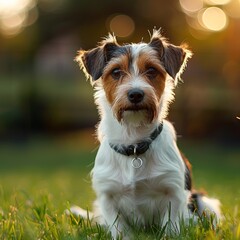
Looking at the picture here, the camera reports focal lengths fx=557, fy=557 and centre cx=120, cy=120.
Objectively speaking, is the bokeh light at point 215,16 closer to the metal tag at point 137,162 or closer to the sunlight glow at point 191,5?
the sunlight glow at point 191,5

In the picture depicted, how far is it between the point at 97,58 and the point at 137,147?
1.05m

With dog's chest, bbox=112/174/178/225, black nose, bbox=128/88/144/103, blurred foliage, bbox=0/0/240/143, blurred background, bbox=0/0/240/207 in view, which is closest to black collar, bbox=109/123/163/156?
dog's chest, bbox=112/174/178/225

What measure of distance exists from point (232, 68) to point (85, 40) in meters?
6.44

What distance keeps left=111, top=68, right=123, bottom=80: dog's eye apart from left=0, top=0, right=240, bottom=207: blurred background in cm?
1304

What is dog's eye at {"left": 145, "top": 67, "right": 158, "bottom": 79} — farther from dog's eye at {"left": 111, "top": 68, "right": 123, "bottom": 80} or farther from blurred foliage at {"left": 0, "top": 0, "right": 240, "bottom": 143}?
blurred foliage at {"left": 0, "top": 0, "right": 240, "bottom": 143}

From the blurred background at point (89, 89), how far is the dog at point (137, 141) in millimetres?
12949

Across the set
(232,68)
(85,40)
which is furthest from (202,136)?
(85,40)

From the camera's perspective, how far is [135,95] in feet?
16.9

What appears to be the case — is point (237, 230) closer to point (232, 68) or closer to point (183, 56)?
point (183, 56)

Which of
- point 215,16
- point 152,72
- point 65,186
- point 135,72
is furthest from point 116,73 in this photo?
point 215,16

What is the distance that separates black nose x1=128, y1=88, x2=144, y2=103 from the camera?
5148mm

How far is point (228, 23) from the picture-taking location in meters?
20.3

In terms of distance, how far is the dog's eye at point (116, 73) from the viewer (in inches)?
218

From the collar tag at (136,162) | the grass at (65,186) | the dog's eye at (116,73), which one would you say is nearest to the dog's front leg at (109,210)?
the grass at (65,186)
